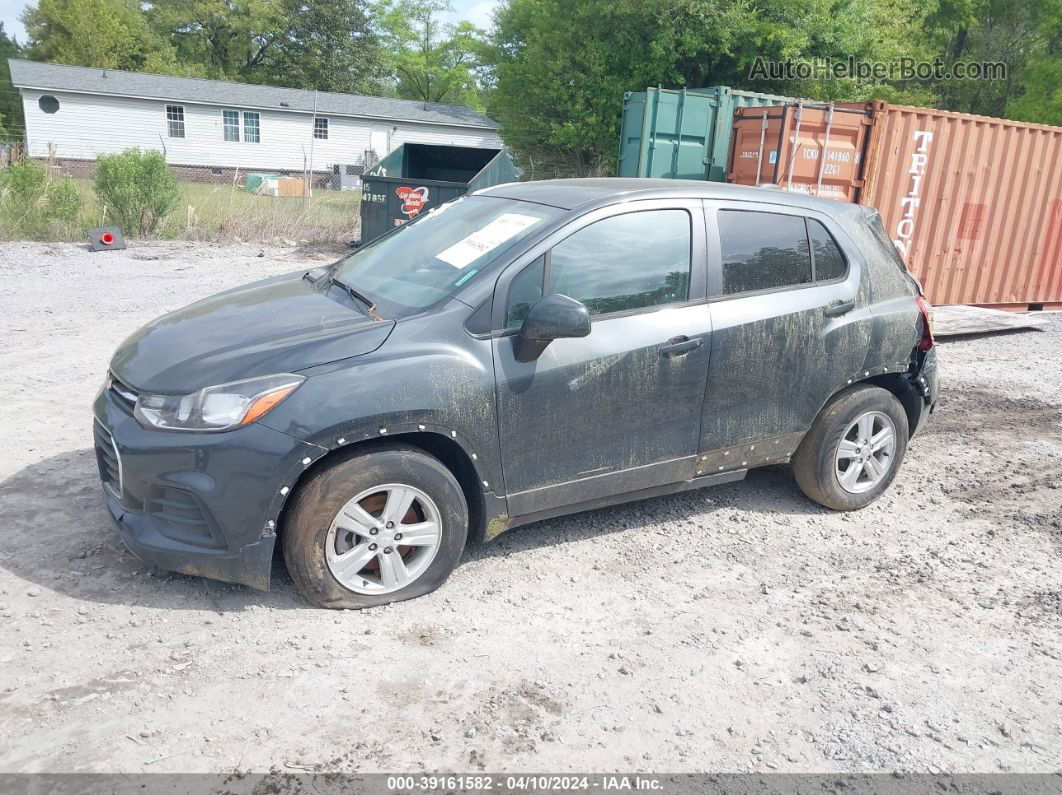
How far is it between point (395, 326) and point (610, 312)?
3.34ft

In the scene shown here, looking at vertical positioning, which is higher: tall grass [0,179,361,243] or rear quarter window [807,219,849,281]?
rear quarter window [807,219,849,281]

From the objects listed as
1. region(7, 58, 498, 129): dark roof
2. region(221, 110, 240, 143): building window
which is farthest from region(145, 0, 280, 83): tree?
region(221, 110, 240, 143): building window

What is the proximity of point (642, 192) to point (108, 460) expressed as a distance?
2788mm

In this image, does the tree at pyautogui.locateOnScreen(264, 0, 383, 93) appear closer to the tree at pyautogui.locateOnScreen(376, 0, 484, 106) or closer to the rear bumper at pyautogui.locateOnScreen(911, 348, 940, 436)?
the tree at pyautogui.locateOnScreen(376, 0, 484, 106)

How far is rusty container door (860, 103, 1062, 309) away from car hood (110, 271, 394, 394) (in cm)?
894

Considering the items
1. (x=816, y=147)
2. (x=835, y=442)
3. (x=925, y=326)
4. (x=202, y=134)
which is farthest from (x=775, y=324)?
(x=202, y=134)

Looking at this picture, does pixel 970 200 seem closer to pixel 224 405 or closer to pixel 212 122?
pixel 224 405

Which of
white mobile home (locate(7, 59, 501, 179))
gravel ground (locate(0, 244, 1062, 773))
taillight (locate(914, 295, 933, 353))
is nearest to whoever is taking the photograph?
gravel ground (locate(0, 244, 1062, 773))

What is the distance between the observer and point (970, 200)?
11391 millimetres

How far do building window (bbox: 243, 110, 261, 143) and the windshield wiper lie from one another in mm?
40689

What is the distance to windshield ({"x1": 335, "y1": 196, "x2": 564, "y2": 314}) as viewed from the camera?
12.8 feet

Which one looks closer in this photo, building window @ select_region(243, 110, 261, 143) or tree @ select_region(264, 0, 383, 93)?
building window @ select_region(243, 110, 261, 143)

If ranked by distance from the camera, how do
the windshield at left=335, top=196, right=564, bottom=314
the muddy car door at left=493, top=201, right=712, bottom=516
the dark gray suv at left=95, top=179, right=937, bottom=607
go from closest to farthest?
1. the dark gray suv at left=95, top=179, right=937, bottom=607
2. the muddy car door at left=493, top=201, right=712, bottom=516
3. the windshield at left=335, top=196, right=564, bottom=314

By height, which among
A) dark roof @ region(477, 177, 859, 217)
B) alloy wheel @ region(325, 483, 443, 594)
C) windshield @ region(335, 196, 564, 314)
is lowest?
alloy wheel @ region(325, 483, 443, 594)
